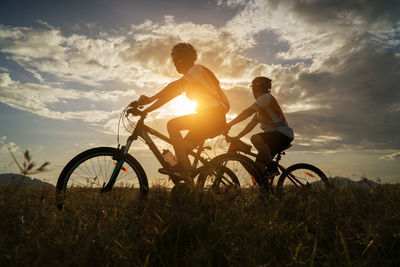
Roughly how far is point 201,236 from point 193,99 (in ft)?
A: 9.71

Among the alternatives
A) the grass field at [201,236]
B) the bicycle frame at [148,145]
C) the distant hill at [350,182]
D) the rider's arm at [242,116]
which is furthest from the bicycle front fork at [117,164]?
the distant hill at [350,182]

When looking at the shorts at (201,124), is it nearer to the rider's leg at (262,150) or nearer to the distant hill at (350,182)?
the rider's leg at (262,150)

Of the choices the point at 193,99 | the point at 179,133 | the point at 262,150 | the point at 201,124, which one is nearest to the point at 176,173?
the point at 179,133

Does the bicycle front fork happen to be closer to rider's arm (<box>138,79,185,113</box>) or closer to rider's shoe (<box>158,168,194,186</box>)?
rider's shoe (<box>158,168,194,186</box>)

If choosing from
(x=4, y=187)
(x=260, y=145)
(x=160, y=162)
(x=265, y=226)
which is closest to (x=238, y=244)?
(x=265, y=226)

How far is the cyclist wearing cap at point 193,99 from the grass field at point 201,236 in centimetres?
205

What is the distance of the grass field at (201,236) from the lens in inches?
76.6

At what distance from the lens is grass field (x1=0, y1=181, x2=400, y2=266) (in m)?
1.95

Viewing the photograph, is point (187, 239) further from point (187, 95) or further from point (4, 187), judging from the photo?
point (187, 95)

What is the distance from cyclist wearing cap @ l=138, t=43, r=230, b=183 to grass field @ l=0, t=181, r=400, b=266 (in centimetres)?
205

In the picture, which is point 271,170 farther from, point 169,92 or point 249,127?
point 169,92

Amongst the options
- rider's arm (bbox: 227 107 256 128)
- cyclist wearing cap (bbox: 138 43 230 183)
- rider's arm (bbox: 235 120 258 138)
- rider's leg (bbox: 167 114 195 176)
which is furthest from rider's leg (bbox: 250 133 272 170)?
rider's leg (bbox: 167 114 195 176)

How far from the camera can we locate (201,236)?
2.35 m

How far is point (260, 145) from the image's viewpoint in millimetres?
6027
